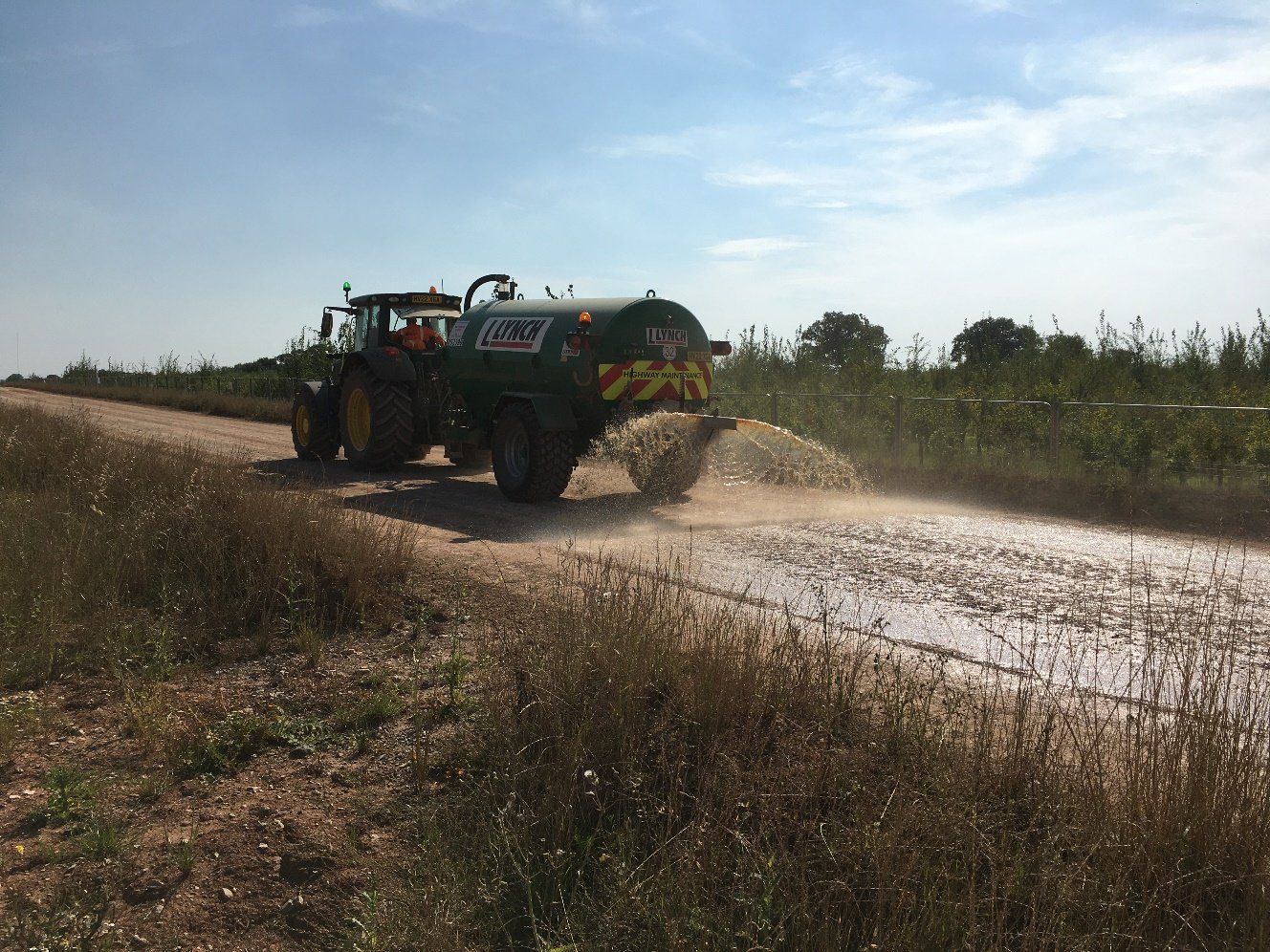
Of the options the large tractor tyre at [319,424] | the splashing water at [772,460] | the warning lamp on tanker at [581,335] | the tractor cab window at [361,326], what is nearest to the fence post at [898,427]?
the splashing water at [772,460]

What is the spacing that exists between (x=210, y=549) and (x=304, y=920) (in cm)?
424

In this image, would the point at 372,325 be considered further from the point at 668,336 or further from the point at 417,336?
the point at 668,336

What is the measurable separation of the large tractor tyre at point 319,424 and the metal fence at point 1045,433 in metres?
7.88

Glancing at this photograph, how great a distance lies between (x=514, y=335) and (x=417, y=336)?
3.44 m

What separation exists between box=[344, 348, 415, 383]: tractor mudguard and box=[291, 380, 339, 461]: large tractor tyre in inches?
87.5

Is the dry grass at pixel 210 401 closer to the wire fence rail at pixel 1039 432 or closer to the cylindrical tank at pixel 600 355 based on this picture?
the wire fence rail at pixel 1039 432

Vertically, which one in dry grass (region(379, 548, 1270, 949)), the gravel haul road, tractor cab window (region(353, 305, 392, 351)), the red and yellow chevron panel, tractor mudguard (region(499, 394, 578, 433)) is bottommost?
dry grass (region(379, 548, 1270, 949))

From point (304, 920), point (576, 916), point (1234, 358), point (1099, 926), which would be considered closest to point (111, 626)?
point (304, 920)

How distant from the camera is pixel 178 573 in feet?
23.8

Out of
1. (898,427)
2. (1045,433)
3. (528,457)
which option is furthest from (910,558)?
(898,427)

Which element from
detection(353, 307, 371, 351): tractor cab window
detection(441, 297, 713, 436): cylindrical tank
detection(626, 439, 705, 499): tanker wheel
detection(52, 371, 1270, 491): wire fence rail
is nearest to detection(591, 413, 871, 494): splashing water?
detection(626, 439, 705, 499): tanker wheel

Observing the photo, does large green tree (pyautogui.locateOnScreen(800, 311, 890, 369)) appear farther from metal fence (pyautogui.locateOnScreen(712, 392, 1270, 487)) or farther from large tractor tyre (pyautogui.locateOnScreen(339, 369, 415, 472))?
large tractor tyre (pyautogui.locateOnScreen(339, 369, 415, 472))

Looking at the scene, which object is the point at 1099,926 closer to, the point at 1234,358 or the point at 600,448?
the point at 600,448

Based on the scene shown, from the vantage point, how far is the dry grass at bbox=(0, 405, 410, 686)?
621 cm
